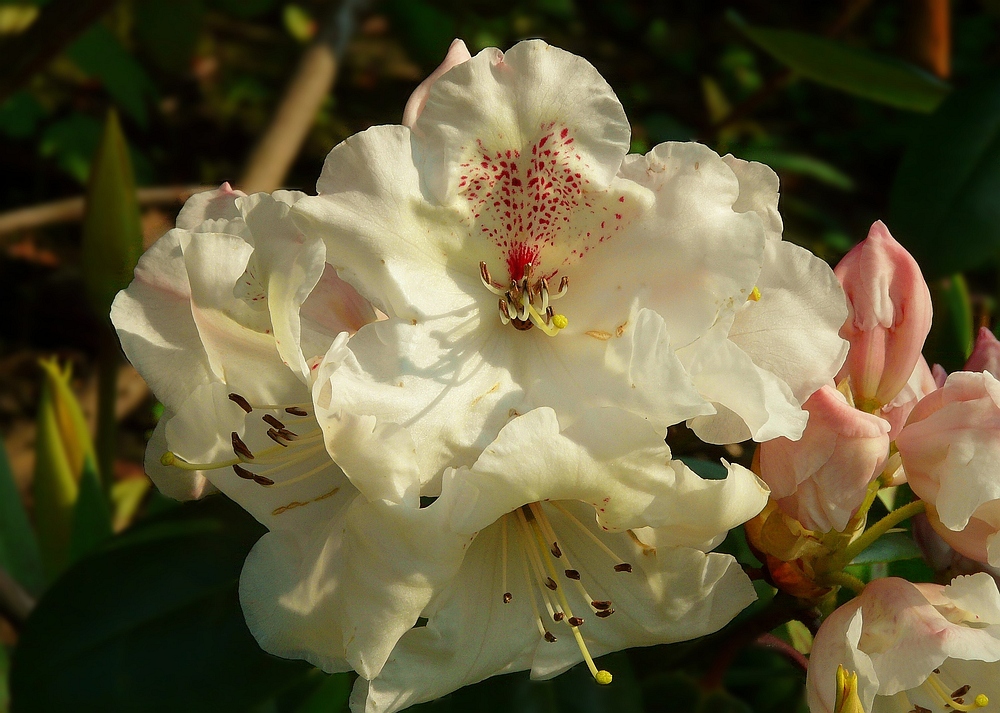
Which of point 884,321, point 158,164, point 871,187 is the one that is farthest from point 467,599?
point 871,187

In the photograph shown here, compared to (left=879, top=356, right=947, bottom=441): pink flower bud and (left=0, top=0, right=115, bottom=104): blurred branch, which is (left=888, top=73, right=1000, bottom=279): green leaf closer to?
(left=879, top=356, right=947, bottom=441): pink flower bud

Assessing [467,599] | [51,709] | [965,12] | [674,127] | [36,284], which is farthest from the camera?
[965,12]

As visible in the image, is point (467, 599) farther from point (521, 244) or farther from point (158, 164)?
point (158, 164)

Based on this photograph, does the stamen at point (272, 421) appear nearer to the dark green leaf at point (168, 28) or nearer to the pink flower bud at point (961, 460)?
the pink flower bud at point (961, 460)

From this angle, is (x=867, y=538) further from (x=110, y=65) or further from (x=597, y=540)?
(x=110, y=65)

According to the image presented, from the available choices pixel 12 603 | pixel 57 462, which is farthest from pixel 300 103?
pixel 12 603

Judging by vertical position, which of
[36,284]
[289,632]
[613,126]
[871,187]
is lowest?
[36,284]

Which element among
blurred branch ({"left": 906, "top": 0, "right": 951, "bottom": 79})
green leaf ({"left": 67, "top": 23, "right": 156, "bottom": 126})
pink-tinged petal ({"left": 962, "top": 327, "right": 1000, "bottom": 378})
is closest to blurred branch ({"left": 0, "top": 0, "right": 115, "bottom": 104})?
green leaf ({"left": 67, "top": 23, "right": 156, "bottom": 126})
